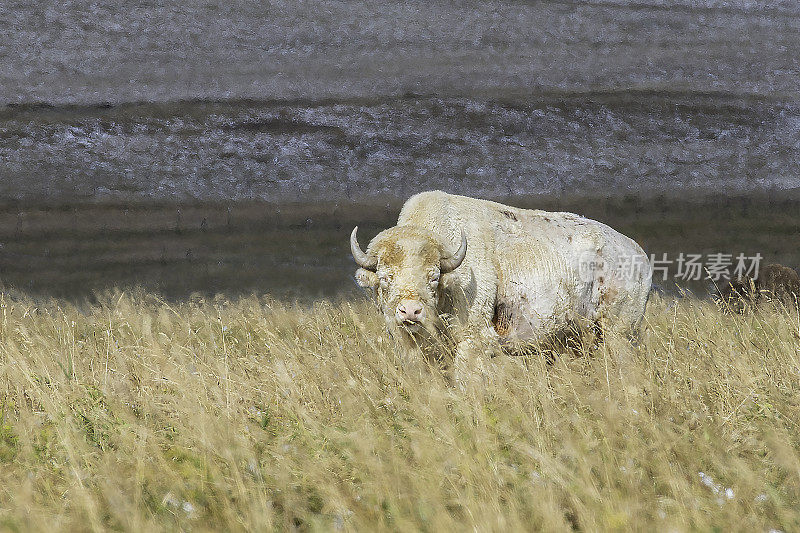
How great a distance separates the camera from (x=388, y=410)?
5.39m

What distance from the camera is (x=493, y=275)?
7.57 metres

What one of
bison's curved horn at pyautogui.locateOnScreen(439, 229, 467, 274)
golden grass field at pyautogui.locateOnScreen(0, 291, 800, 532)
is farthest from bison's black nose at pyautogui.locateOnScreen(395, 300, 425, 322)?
bison's curved horn at pyautogui.locateOnScreen(439, 229, 467, 274)

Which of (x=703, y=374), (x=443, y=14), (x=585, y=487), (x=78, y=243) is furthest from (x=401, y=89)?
(x=585, y=487)

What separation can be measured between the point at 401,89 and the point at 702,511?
84.1 ft

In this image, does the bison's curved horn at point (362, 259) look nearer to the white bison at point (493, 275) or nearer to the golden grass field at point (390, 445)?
the white bison at point (493, 275)

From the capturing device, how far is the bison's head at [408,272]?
640cm

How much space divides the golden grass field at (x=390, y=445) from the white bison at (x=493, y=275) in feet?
2.22

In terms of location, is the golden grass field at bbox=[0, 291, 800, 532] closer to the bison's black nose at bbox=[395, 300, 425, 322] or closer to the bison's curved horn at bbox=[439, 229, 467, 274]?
the bison's black nose at bbox=[395, 300, 425, 322]

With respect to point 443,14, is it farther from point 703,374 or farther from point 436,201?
point 703,374

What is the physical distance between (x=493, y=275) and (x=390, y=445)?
3060 millimetres

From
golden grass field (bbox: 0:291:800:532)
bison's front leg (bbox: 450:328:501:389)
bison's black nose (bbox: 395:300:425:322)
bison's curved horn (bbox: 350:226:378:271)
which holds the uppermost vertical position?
bison's curved horn (bbox: 350:226:378:271)

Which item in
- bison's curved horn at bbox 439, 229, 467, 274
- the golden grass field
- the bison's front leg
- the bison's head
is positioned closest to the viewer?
the golden grass field

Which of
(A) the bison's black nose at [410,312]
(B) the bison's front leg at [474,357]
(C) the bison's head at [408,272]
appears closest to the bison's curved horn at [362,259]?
(C) the bison's head at [408,272]

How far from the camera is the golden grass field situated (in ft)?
13.1
